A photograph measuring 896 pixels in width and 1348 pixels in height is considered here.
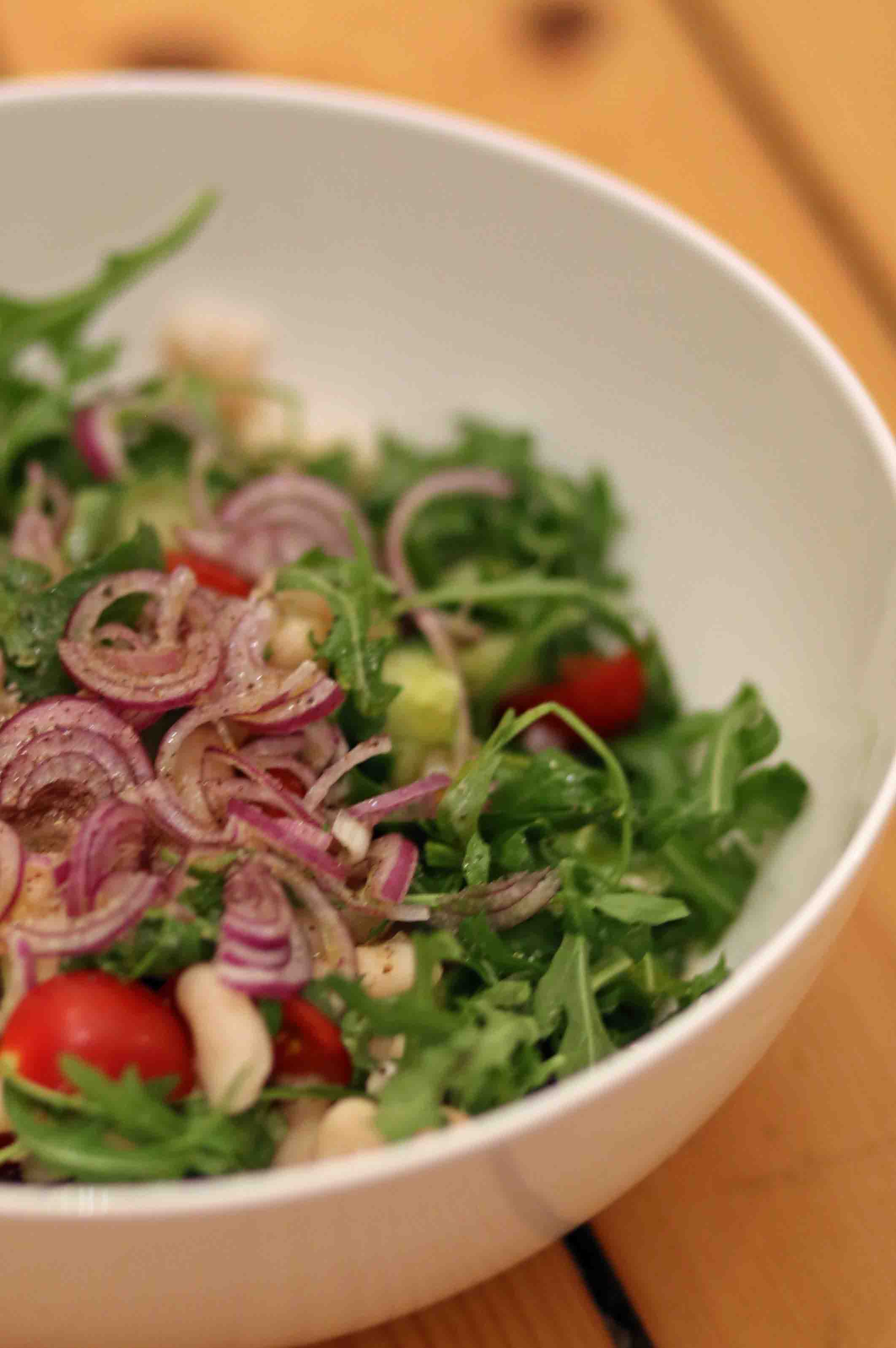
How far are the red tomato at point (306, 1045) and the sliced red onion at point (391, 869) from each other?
0.12 metres

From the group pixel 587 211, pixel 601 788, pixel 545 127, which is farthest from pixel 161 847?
pixel 545 127

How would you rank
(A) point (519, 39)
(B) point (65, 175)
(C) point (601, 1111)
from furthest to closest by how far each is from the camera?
(A) point (519, 39) → (B) point (65, 175) → (C) point (601, 1111)

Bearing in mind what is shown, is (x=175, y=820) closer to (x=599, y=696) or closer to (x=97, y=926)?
(x=97, y=926)

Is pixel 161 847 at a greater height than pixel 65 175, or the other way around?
pixel 65 175

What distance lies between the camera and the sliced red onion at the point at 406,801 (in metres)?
1.11

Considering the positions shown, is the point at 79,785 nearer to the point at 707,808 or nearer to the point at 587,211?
the point at 707,808

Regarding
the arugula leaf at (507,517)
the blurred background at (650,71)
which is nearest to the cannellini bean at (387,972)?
the arugula leaf at (507,517)

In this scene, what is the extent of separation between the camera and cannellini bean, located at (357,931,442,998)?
1012mm

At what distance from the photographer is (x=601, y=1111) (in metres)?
0.77

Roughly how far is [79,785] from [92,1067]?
0.90ft

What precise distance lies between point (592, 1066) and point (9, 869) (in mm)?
477

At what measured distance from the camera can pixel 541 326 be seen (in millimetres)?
1642

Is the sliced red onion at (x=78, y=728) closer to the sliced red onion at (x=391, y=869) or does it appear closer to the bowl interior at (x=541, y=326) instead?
the sliced red onion at (x=391, y=869)

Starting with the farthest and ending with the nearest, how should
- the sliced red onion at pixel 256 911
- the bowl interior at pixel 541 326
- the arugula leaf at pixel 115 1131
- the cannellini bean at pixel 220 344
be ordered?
1. the cannellini bean at pixel 220 344
2. the bowl interior at pixel 541 326
3. the sliced red onion at pixel 256 911
4. the arugula leaf at pixel 115 1131
